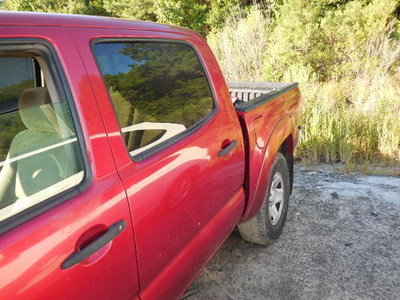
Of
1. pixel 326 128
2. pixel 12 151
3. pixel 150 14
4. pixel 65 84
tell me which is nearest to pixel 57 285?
pixel 12 151

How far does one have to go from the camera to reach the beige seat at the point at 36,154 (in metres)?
1.14

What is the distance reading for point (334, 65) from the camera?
1064 centimetres

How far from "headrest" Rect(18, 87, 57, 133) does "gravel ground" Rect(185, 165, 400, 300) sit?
163 centimetres

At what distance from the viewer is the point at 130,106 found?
1485 millimetres

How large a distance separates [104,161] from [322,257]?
6.99 feet

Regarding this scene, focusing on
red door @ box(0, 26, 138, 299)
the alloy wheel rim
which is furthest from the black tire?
red door @ box(0, 26, 138, 299)

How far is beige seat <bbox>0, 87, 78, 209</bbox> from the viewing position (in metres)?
1.14

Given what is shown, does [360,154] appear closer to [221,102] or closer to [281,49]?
[221,102]

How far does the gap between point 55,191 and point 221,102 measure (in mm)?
1275

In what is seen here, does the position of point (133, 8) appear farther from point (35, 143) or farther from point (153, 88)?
point (35, 143)

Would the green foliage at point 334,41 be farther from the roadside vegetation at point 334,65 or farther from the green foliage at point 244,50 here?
the green foliage at point 244,50

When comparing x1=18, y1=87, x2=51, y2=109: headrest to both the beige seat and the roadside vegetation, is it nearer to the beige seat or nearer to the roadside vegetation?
the beige seat

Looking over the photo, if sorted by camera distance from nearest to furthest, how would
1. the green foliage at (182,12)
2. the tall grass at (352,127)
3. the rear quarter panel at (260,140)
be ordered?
the rear quarter panel at (260,140) → the tall grass at (352,127) → the green foliage at (182,12)

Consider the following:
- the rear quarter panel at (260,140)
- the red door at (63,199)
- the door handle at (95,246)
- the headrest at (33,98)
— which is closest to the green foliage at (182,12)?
the rear quarter panel at (260,140)
